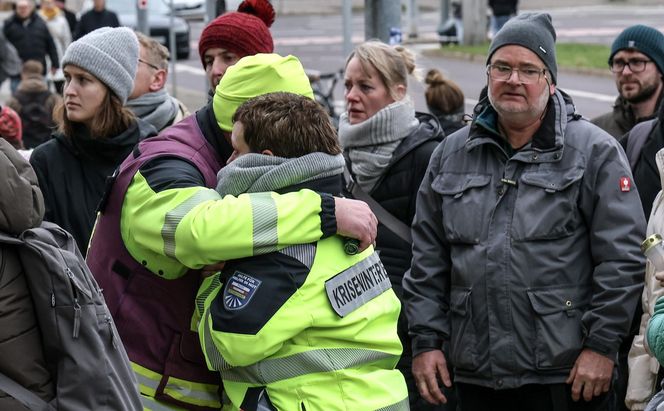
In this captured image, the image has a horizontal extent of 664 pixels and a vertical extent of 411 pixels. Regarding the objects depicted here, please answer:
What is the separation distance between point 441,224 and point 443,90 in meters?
3.16

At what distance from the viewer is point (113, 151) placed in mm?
5684

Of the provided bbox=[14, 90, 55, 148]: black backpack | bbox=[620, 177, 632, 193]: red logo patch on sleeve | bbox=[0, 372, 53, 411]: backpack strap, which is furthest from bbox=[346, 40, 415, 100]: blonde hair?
bbox=[14, 90, 55, 148]: black backpack

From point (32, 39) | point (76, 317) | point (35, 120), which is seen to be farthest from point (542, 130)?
point (32, 39)

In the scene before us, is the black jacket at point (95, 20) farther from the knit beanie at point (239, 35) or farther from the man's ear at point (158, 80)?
the knit beanie at point (239, 35)

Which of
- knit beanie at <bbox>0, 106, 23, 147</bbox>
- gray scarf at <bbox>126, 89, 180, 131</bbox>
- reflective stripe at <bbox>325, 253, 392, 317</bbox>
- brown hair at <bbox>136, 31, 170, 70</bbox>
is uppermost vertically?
reflective stripe at <bbox>325, 253, 392, 317</bbox>

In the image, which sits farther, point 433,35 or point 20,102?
point 433,35

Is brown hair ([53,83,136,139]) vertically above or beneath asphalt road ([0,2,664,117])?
above

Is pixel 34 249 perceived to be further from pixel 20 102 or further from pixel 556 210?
pixel 20 102

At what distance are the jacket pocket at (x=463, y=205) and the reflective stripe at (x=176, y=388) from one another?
1301 millimetres

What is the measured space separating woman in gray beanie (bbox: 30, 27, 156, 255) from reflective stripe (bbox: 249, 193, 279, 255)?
1.82 m

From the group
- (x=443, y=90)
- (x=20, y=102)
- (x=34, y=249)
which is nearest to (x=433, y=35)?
(x=20, y=102)

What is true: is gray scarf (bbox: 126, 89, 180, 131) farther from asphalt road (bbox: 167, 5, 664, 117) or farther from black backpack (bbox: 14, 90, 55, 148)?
asphalt road (bbox: 167, 5, 664, 117)

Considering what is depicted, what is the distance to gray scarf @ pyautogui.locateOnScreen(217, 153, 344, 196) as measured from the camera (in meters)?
4.02

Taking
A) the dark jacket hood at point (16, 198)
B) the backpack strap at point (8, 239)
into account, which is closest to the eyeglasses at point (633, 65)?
the dark jacket hood at point (16, 198)
